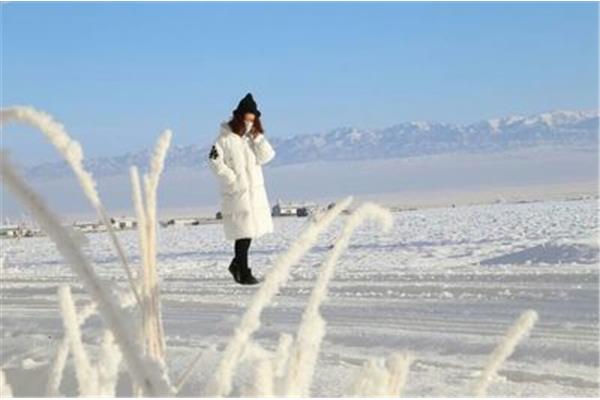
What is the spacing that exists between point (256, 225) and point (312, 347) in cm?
743

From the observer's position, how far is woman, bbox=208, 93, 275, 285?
801cm

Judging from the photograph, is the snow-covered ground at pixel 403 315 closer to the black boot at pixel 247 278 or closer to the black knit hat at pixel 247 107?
the black boot at pixel 247 278

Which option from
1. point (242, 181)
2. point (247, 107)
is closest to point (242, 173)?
point (242, 181)

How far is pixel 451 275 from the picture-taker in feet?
28.7

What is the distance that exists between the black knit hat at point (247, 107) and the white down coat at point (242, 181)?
18 cm

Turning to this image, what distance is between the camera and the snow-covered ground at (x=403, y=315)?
3652 mm

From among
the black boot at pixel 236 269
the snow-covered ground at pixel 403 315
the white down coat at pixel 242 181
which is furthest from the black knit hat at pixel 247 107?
the snow-covered ground at pixel 403 315

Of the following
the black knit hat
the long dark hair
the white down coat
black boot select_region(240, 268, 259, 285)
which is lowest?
black boot select_region(240, 268, 259, 285)

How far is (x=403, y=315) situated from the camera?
609 centimetres

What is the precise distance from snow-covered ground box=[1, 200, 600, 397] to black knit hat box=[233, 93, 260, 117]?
1.47 metres

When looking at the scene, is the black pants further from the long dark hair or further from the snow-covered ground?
the long dark hair

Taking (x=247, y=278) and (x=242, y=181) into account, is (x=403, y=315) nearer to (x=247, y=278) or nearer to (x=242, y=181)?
(x=242, y=181)

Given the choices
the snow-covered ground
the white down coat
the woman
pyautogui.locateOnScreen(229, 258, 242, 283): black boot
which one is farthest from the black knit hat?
the snow-covered ground

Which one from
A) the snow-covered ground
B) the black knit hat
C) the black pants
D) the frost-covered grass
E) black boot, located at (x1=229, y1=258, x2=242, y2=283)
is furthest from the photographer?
black boot, located at (x1=229, y1=258, x2=242, y2=283)
